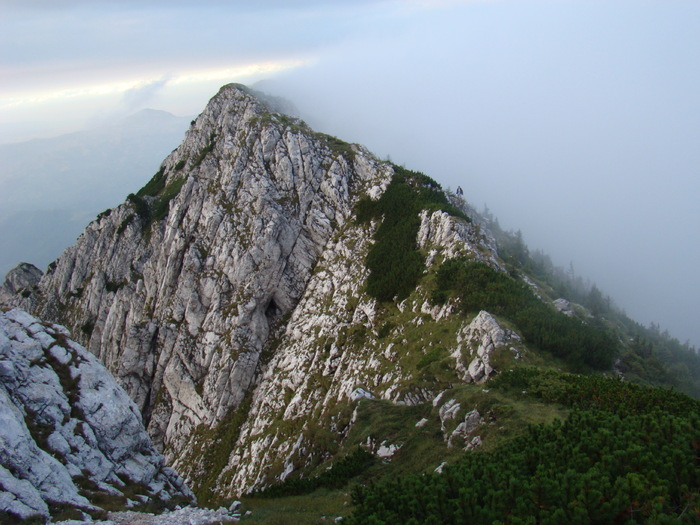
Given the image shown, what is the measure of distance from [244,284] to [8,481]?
48927 mm

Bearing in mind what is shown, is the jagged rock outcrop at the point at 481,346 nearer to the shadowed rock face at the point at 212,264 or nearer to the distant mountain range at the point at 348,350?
the distant mountain range at the point at 348,350

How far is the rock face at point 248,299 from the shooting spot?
154ft

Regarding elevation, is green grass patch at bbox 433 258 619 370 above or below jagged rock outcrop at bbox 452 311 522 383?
above

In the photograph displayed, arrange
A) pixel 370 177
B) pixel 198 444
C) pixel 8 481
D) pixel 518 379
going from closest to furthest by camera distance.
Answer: pixel 8 481, pixel 518 379, pixel 198 444, pixel 370 177

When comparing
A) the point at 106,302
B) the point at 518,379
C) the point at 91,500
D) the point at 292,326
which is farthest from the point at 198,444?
the point at 518,379

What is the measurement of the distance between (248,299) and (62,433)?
4148 centimetres

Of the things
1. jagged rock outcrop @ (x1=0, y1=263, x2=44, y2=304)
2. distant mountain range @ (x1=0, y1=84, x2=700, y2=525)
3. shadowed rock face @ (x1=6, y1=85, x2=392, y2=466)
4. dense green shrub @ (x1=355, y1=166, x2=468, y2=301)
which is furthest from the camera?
jagged rock outcrop @ (x1=0, y1=263, x2=44, y2=304)

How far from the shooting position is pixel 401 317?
47.3 metres

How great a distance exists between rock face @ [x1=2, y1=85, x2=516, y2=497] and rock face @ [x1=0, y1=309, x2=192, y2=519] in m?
13.1

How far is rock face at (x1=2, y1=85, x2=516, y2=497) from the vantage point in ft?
154

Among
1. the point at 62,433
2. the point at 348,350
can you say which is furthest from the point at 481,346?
the point at 62,433

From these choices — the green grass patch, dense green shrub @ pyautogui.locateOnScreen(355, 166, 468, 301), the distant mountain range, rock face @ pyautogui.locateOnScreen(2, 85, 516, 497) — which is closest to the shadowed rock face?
rock face @ pyautogui.locateOnScreen(2, 85, 516, 497)

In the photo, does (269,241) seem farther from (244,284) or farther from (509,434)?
(509,434)

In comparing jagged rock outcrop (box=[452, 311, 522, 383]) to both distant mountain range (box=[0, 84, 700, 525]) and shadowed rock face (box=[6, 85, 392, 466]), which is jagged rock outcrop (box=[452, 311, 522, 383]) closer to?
distant mountain range (box=[0, 84, 700, 525])
